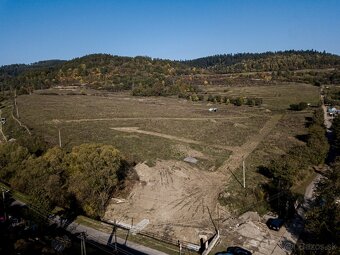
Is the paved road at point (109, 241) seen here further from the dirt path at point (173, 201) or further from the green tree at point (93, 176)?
the dirt path at point (173, 201)

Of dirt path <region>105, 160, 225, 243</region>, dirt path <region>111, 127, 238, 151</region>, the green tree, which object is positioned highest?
the green tree

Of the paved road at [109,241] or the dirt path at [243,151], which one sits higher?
the paved road at [109,241]

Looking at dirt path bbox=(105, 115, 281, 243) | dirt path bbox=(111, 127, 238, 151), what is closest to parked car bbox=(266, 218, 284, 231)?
dirt path bbox=(105, 115, 281, 243)

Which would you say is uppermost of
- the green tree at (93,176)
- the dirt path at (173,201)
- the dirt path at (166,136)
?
the green tree at (93,176)

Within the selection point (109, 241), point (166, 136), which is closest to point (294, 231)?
point (109, 241)

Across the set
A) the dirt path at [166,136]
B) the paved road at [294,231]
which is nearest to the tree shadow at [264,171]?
the paved road at [294,231]

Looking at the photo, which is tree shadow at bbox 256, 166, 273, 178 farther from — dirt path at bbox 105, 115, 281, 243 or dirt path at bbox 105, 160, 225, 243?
dirt path at bbox 105, 160, 225, 243

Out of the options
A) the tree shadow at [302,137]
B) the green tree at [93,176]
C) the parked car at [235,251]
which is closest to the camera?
the parked car at [235,251]
